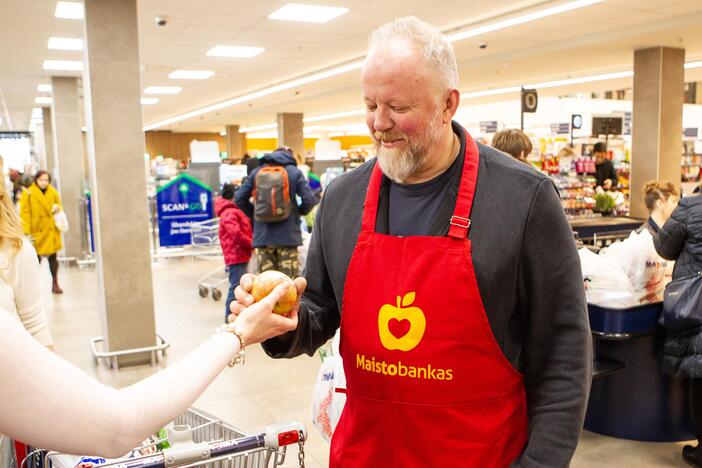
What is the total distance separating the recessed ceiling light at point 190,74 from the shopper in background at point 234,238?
6.74 meters

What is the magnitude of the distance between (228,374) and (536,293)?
13.8 ft

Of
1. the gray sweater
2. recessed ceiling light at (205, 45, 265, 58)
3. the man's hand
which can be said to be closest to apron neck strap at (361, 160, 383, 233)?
the gray sweater

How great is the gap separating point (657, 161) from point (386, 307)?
10596mm

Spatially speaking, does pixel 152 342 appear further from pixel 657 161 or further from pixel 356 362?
pixel 657 161

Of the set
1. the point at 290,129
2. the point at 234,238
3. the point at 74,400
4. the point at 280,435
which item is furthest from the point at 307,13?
the point at 290,129

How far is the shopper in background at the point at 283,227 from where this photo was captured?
611cm

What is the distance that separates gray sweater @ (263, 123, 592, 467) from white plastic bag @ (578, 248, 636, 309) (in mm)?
2347

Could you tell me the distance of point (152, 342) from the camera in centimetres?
571

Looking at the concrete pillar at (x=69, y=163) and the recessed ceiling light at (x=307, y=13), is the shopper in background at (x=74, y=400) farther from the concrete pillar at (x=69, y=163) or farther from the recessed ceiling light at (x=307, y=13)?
the concrete pillar at (x=69, y=163)

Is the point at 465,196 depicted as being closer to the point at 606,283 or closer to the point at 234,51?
the point at 606,283

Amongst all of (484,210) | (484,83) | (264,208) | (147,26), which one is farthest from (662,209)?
(484,83)

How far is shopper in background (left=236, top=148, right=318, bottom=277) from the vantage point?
6.11 metres

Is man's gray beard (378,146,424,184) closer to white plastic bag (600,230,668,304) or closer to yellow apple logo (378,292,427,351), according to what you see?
yellow apple logo (378,292,427,351)

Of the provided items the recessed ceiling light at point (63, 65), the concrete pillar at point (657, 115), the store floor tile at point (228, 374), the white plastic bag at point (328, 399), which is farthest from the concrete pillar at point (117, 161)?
the concrete pillar at point (657, 115)
